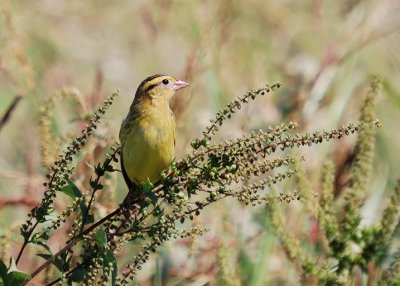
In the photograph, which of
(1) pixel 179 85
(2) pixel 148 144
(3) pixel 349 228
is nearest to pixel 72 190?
(3) pixel 349 228

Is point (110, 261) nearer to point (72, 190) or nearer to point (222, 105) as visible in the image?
point (72, 190)

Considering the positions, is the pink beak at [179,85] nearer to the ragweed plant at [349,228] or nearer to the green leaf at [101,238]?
the ragweed plant at [349,228]

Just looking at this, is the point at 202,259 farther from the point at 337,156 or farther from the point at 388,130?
the point at 388,130

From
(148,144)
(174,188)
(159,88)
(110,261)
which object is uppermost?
(159,88)

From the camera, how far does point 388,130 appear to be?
5.85 meters

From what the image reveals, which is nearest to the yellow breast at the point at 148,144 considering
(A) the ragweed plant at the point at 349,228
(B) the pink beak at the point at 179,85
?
(B) the pink beak at the point at 179,85

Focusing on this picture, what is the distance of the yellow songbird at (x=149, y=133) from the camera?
3.44m

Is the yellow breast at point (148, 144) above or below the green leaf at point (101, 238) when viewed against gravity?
above

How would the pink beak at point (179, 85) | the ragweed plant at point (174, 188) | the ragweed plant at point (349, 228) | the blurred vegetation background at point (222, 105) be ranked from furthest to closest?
1. the pink beak at point (179, 85)
2. the blurred vegetation background at point (222, 105)
3. the ragweed plant at point (349, 228)
4. the ragweed plant at point (174, 188)

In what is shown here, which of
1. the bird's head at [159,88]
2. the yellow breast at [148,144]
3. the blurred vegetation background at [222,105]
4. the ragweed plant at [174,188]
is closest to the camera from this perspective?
the ragweed plant at [174,188]

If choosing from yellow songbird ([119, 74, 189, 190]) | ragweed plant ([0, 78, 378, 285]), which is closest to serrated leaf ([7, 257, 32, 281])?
ragweed plant ([0, 78, 378, 285])

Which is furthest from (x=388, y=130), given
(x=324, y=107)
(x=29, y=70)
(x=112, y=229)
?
(x=112, y=229)

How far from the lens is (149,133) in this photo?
362cm

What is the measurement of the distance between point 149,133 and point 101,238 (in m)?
1.50
